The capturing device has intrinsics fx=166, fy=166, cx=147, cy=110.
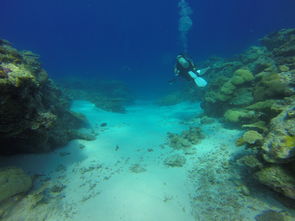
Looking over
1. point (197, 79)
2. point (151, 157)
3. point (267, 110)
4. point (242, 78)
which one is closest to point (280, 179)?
point (267, 110)

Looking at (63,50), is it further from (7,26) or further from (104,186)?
(104,186)

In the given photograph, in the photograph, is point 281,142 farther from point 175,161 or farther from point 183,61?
point 183,61

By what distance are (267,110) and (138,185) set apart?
4761 millimetres

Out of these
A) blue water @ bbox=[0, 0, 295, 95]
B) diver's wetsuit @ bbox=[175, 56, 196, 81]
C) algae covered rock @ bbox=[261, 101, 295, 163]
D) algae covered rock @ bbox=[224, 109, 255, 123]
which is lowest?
algae covered rock @ bbox=[261, 101, 295, 163]

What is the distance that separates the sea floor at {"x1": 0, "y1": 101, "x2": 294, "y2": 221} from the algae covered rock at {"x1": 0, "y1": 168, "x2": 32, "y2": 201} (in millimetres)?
325

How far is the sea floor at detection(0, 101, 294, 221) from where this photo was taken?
12.5 feet

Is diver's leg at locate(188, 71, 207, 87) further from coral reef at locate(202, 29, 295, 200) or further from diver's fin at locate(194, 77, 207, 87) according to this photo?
coral reef at locate(202, 29, 295, 200)

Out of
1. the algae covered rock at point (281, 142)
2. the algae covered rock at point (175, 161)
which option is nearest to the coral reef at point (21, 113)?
the algae covered rock at point (175, 161)

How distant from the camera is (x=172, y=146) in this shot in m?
6.74

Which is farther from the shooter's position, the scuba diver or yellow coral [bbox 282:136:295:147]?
the scuba diver

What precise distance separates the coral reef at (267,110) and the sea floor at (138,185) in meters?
0.69

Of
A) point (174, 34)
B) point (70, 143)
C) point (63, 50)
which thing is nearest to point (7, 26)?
point (63, 50)

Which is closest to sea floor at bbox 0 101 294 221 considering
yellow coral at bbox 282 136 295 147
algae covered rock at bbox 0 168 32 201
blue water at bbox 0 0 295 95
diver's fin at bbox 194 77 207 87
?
algae covered rock at bbox 0 168 32 201

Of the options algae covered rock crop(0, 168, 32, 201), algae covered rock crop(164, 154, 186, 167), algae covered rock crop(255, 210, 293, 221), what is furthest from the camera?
algae covered rock crop(164, 154, 186, 167)
